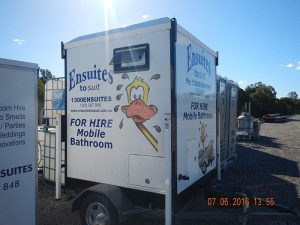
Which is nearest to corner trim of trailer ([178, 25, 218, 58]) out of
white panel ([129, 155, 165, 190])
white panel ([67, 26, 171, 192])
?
white panel ([67, 26, 171, 192])

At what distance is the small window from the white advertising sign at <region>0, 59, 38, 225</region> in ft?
3.87

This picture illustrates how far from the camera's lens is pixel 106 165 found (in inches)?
181

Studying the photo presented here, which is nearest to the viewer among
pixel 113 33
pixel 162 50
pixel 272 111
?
pixel 162 50

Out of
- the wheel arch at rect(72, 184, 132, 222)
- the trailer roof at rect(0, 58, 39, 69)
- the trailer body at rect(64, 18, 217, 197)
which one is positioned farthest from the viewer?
the wheel arch at rect(72, 184, 132, 222)

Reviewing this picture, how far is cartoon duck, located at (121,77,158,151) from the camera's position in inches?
164

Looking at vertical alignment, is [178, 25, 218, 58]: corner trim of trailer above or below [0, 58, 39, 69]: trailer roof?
above

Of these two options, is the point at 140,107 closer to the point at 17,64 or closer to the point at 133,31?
the point at 133,31

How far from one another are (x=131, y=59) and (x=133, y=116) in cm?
78

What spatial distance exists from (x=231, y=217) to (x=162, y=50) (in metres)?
2.43

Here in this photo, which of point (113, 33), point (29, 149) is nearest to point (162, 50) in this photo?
point (113, 33)

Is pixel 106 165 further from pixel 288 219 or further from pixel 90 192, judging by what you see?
pixel 288 219

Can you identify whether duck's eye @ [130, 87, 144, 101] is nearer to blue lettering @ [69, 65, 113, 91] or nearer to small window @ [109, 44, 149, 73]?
small window @ [109, 44, 149, 73]

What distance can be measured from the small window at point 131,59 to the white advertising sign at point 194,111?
45cm

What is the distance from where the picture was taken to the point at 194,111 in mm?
4738
